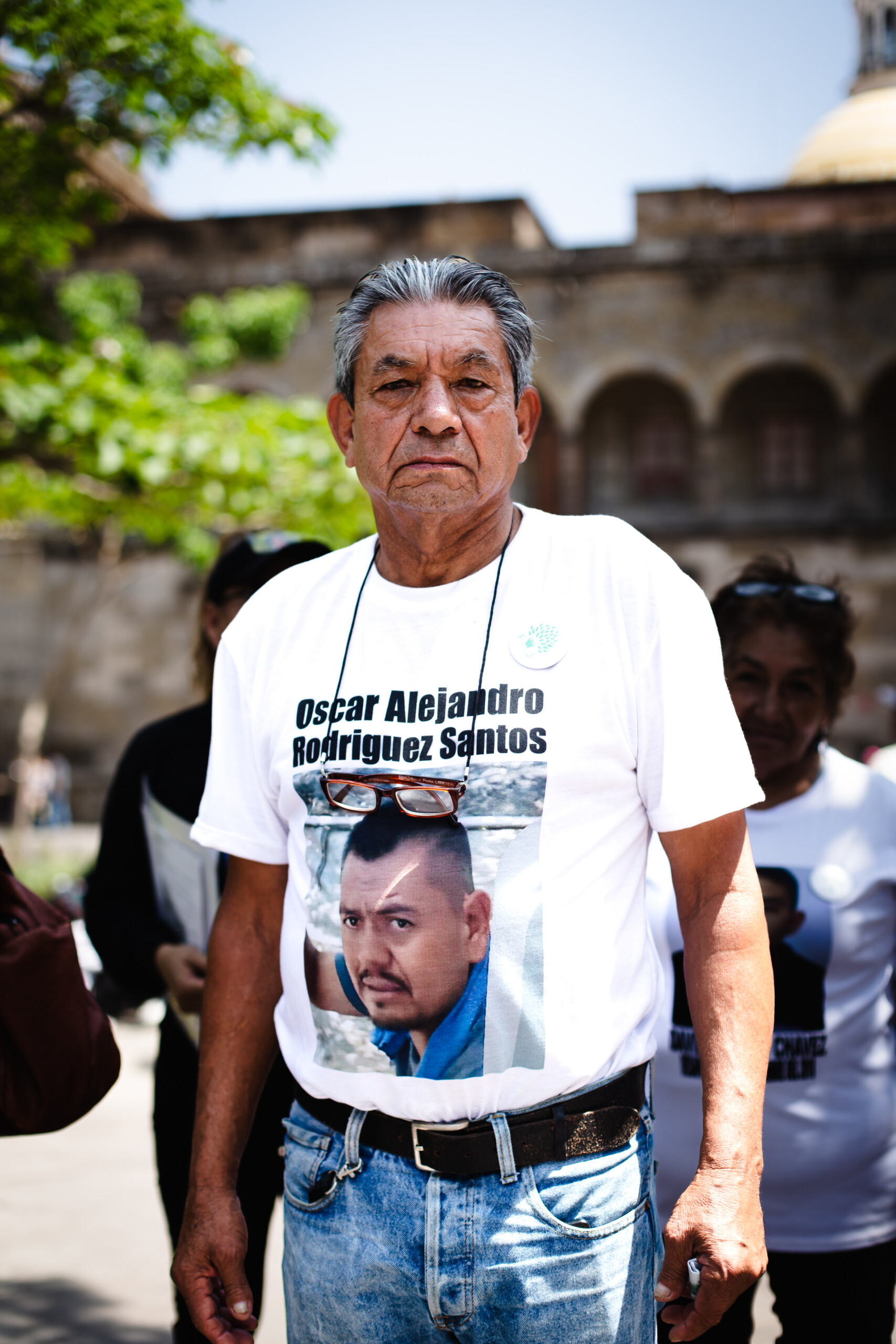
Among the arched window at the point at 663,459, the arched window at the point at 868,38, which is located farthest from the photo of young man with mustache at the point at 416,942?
the arched window at the point at 868,38

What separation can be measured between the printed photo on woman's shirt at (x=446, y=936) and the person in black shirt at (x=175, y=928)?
3.37ft

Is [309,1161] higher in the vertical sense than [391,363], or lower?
lower

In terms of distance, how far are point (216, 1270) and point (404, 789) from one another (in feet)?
2.79

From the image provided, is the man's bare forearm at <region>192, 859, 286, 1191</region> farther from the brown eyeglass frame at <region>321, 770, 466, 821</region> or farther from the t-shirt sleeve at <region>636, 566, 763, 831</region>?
the t-shirt sleeve at <region>636, 566, 763, 831</region>

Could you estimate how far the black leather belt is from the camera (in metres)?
1.69

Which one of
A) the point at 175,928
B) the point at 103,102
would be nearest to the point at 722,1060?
the point at 175,928

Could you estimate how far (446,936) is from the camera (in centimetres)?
172

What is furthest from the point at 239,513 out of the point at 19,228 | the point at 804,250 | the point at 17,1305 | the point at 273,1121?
the point at 804,250

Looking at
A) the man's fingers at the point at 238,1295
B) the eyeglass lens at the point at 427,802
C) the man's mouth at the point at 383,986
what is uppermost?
the eyeglass lens at the point at 427,802

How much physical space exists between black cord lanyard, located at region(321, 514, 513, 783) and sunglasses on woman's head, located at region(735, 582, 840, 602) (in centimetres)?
110

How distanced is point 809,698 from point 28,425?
4602mm

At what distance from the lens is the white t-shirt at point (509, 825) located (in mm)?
1706

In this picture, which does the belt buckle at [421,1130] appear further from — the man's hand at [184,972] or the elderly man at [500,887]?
the man's hand at [184,972]

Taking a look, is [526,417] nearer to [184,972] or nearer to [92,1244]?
[184,972]
